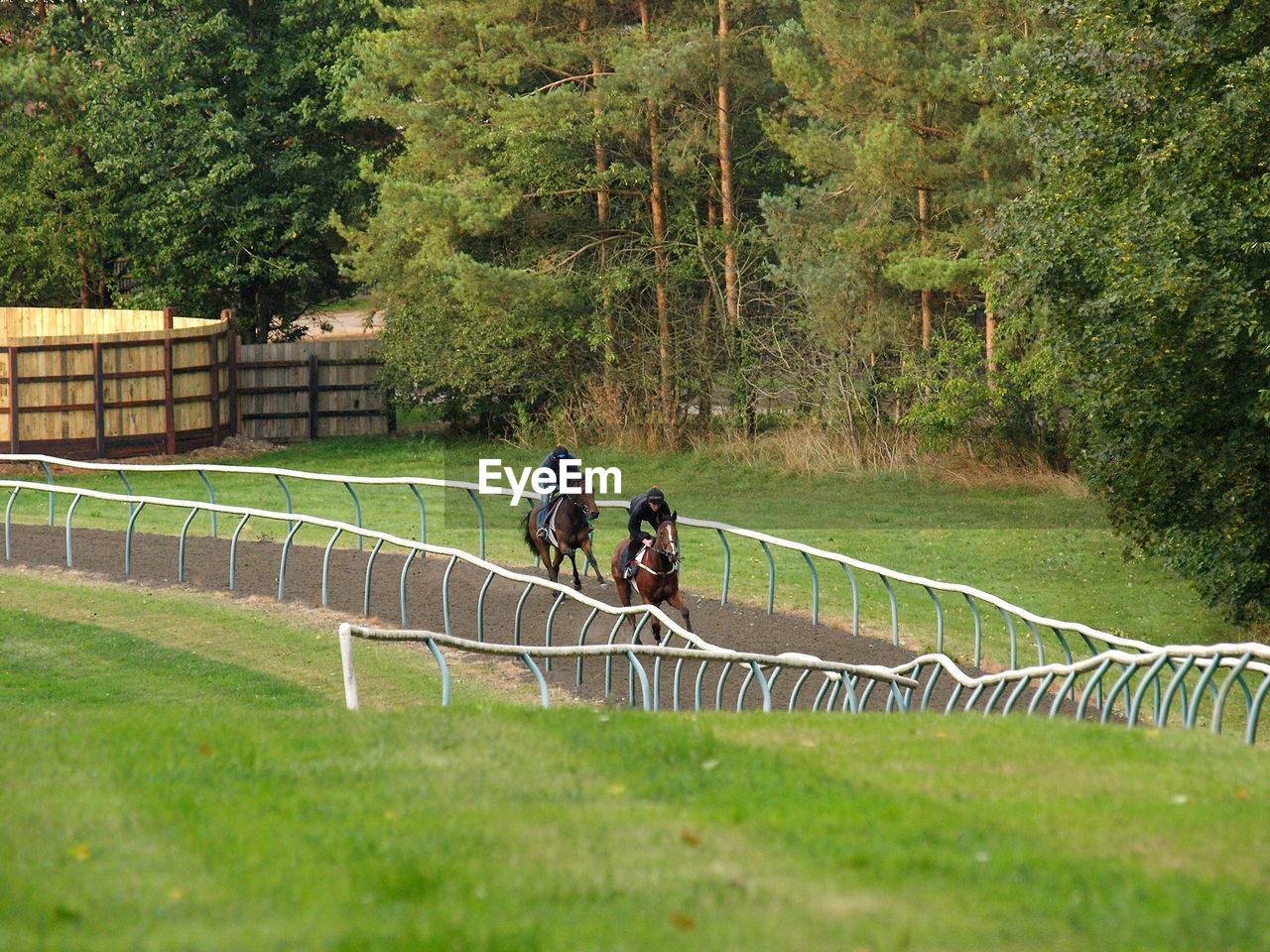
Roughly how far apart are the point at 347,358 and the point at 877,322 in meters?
10.6

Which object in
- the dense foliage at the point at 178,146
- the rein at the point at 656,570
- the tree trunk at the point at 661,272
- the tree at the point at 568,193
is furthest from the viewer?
the dense foliage at the point at 178,146

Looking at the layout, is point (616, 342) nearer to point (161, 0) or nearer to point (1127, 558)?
point (161, 0)

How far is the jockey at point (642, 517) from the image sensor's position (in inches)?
591

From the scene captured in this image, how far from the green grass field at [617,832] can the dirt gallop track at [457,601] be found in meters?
6.06

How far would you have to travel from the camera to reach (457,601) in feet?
55.1

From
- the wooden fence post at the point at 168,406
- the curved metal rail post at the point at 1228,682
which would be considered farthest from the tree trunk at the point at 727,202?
the curved metal rail post at the point at 1228,682

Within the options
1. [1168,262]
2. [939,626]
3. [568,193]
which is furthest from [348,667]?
[568,193]

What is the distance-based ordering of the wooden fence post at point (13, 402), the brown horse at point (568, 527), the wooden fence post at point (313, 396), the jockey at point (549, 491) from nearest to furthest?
the brown horse at point (568, 527), the jockey at point (549, 491), the wooden fence post at point (13, 402), the wooden fence post at point (313, 396)

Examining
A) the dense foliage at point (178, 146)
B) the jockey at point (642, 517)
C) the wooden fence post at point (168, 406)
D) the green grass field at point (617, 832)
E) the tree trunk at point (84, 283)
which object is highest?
the dense foliage at point (178, 146)

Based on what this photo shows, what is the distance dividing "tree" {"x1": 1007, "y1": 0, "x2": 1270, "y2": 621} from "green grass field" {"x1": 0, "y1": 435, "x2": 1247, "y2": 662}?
1.63 metres

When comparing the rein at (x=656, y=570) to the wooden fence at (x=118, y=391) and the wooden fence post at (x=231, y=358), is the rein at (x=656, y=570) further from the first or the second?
the wooden fence post at (x=231, y=358)

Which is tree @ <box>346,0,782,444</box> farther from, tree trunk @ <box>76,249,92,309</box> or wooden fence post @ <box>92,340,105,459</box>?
tree trunk @ <box>76,249,92,309</box>

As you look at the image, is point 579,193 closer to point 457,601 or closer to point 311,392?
point 311,392

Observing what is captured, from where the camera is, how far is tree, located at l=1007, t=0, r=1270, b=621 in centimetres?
1406
